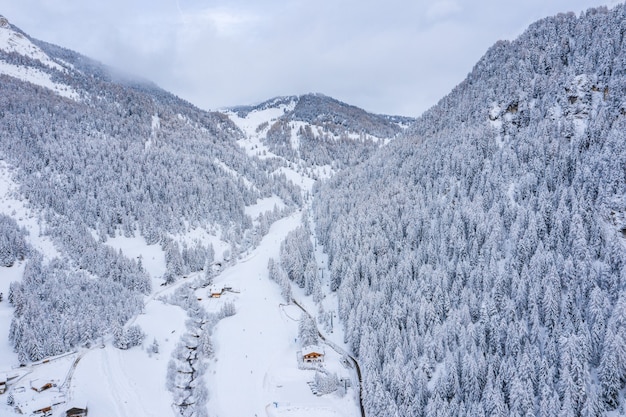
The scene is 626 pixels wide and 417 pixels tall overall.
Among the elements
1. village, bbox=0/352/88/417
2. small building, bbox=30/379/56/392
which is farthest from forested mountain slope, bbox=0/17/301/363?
small building, bbox=30/379/56/392

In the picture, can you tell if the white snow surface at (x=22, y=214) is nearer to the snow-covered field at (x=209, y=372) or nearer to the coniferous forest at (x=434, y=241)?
the coniferous forest at (x=434, y=241)

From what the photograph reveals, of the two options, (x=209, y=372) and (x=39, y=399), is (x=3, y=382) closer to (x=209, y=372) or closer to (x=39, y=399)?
(x=39, y=399)

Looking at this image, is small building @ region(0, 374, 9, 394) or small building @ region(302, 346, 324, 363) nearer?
small building @ region(0, 374, 9, 394)

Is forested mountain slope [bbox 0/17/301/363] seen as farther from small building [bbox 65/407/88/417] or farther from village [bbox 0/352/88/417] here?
small building [bbox 65/407/88/417]

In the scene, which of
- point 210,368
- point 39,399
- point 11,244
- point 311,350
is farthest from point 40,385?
point 11,244

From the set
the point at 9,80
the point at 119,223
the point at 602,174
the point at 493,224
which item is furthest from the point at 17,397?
the point at 9,80

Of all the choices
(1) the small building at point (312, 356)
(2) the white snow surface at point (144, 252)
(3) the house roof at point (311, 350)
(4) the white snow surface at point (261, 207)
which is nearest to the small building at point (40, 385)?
(1) the small building at point (312, 356)
